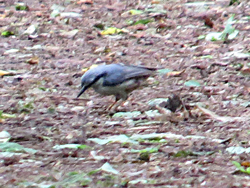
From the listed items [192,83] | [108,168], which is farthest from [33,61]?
[108,168]

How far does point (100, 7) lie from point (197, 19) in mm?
1852

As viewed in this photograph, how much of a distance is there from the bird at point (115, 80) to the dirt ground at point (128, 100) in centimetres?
18

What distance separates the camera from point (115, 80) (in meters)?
7.27

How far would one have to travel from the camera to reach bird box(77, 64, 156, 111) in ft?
23.6

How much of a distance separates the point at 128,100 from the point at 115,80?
18.1 inches

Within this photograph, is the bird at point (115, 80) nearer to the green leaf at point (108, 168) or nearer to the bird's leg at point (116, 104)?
the bird's leg at point (116, 104)

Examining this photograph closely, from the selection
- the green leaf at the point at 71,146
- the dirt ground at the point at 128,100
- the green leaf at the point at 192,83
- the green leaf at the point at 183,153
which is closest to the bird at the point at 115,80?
the dirt ground at the point at 128,100

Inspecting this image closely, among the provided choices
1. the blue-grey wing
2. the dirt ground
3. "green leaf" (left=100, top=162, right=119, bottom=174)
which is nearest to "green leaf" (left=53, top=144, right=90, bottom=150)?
the dirt ground

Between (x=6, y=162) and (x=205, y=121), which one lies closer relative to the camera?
(x=6, y=162)

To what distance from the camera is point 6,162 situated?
5.12 m

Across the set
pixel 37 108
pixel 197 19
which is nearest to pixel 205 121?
pixel 37 108

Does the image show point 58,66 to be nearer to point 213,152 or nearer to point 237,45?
point 237,45

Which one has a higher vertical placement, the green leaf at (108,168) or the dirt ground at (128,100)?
the green leaf at (108,168)

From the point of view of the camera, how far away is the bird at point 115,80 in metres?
7.19
